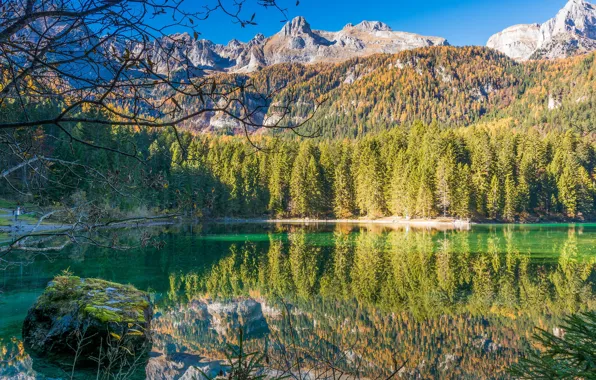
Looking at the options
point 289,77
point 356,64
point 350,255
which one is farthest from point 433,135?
point 289,77

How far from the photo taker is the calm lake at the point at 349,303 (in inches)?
292

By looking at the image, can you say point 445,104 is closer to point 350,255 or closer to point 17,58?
point 350,255

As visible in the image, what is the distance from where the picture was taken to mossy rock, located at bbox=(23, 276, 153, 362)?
650 centimetres

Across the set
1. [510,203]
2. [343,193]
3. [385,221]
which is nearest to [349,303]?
[385,221]

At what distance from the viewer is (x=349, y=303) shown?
1109cm

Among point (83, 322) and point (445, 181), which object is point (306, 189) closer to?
point (445, 181)

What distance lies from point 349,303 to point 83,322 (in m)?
6.89

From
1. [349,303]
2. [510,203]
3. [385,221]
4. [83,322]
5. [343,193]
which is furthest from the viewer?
[343,193]

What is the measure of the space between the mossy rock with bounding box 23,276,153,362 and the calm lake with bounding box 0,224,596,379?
1.26ft

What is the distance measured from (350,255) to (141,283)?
1065 centimetres

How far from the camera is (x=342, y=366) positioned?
23.8ft

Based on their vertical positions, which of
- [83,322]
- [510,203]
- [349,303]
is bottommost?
[349,303]

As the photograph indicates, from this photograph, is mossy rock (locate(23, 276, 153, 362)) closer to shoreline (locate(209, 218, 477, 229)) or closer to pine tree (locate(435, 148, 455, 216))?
shoreline (locate(209, 218, 477, 229))

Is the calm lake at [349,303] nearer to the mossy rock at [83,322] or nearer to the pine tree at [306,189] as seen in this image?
the mossy rock at [83,322]
